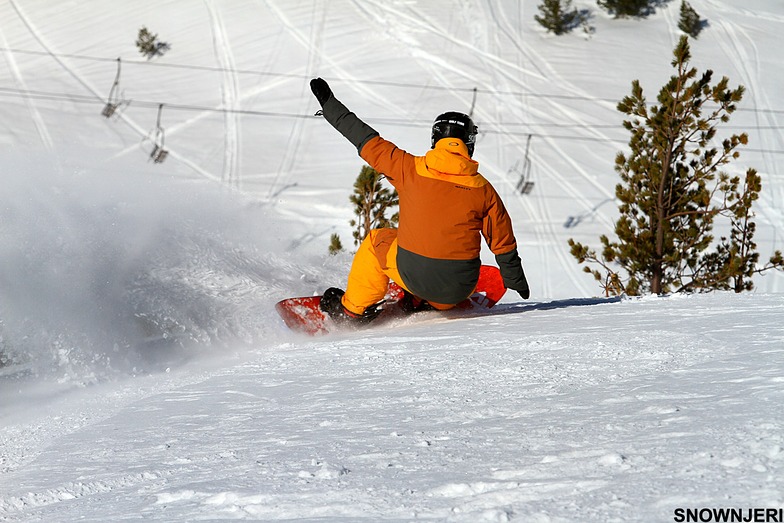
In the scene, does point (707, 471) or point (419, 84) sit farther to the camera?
point (419, 84)

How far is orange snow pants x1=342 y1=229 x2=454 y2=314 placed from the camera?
450cm

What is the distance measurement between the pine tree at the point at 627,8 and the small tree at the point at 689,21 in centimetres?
142

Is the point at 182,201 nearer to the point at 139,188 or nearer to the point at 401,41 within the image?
the point at 139,188

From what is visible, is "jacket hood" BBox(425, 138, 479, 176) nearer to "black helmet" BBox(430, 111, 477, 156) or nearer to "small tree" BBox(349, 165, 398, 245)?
"black helmet" BBox(430, 111, 477, 156)

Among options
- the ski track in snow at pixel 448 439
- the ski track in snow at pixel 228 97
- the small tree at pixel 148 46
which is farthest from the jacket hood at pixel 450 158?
the small tree at pixel 148 46

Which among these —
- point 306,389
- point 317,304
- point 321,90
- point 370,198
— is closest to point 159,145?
point 370,198

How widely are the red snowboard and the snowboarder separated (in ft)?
1.07

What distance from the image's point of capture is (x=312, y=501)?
1816 mm

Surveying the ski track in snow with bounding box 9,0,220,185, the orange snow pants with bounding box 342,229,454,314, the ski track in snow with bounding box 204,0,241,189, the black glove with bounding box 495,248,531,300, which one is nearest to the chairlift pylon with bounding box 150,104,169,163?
the ski track in snow with bounding box 9,0,220,185

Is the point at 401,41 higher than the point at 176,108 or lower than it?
higher

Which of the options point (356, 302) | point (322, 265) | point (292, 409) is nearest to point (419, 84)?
point (322, 265)

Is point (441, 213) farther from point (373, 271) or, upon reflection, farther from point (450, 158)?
point (373, 271)

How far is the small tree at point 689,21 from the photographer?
2867cm

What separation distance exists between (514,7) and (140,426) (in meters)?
29.4
